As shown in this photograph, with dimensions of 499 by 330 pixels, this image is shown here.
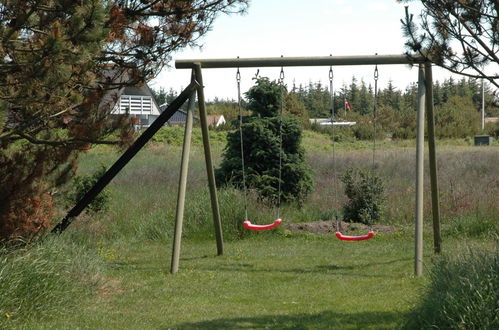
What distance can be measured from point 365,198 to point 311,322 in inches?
263

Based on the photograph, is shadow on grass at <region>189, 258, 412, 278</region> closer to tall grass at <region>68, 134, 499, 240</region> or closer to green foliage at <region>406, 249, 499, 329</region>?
tall grass at <region>68, 134, 499, 240</region>

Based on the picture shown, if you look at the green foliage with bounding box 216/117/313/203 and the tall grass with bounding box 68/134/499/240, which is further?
the green foliage with bounding box 216/117/313/203

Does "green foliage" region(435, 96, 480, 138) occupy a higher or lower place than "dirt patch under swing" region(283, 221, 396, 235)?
higher

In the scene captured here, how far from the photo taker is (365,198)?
13.4m

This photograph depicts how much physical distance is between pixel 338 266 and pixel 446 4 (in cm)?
496

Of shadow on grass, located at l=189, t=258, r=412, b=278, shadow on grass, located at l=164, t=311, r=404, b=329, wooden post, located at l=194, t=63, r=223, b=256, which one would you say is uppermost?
wooden post, located at l=194, t=63, r=223, b=256

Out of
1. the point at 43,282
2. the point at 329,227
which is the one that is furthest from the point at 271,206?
the point at 43,282

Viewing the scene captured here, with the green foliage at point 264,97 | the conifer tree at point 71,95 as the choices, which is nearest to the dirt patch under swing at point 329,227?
the green foliage at point 264,97

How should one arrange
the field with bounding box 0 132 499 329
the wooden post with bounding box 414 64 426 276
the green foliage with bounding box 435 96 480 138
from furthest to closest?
the green foliage with bounding box 435 96 480 138 < the wooden post with bounding box 414 64 426 276 < the field with bounding box 0 132 499 329

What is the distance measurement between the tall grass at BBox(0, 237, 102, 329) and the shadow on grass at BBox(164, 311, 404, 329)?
1.14 metres

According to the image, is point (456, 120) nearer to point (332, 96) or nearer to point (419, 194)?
point (332, 96)

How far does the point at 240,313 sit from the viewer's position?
7426mm

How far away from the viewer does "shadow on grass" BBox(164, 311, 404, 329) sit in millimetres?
6684

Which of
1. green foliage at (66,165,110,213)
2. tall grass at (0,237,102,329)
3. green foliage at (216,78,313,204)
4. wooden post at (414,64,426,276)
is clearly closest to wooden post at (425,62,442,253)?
wooden post at (414,64,426,276)
